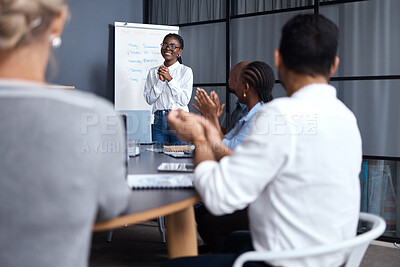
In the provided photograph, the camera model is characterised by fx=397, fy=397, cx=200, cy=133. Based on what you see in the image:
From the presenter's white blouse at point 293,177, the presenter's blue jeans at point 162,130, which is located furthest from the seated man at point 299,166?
the presenter's blue jeans at point 162,130

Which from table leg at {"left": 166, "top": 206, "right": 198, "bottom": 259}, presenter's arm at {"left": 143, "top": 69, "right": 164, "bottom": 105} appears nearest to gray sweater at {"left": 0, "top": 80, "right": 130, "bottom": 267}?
table leg at {"left": 166, "top": 206, "right": 198, "bottom": 259}

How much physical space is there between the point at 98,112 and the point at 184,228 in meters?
0.92

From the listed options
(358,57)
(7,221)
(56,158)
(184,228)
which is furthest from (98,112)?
(358,57)

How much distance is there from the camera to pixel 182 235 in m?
1.61

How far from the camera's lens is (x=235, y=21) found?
4344 mm

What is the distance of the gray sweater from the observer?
0.71 metres

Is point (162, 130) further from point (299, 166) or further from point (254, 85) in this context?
point (299, 166)

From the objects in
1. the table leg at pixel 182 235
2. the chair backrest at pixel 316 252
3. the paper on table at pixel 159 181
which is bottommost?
the table leg at pixel 182 235

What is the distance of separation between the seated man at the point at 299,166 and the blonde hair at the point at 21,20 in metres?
0.57

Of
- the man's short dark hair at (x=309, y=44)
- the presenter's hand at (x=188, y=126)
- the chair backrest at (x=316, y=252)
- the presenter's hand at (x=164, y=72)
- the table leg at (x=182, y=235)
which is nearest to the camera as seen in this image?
the chair backrest at (x=316, y=252)

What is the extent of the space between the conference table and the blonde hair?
1.52 ft

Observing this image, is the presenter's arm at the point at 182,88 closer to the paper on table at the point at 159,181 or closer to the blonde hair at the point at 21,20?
the paper on table at the point at 159,181

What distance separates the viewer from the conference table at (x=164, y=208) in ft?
3.43

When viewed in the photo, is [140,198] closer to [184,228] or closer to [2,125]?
[184,228]
